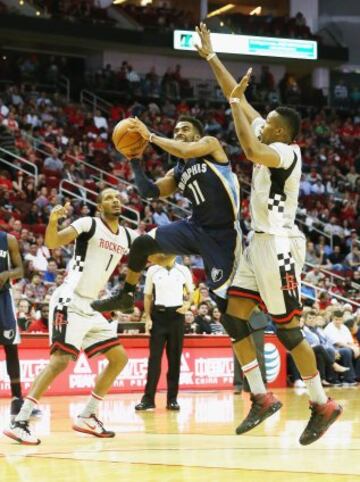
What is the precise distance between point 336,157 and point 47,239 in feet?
79.5

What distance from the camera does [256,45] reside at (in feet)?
112

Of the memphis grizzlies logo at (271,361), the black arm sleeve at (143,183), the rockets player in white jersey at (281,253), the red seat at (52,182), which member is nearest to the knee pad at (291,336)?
the rockets player in white jersey at (281,253)

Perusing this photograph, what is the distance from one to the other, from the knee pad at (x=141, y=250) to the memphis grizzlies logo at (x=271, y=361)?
8.79 meters

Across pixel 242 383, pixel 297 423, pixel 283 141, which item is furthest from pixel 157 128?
pixel 283 141

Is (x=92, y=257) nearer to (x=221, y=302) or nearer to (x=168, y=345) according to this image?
(x=221, y=302)

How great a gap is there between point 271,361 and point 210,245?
9.23 metres

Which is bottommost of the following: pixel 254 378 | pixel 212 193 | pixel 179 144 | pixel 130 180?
pixel 130 180

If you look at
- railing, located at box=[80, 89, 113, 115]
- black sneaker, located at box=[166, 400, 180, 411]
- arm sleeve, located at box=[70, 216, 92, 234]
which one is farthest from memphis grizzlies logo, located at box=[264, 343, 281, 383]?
railing, located at box=[80, 89, 113, 115]

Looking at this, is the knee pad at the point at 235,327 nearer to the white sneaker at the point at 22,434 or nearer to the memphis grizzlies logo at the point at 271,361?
the white sneaker at the point at 22,434

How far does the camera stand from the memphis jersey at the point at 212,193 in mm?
8258

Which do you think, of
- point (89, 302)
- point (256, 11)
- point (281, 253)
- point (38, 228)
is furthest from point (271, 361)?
point (256, 11)

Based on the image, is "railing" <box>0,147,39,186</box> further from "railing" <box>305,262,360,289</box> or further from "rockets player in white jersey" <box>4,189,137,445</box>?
"rockets player in white jersey" <box>4,189,137,445</box>

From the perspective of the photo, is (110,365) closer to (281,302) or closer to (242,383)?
(281,302)

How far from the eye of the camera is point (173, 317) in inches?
520
